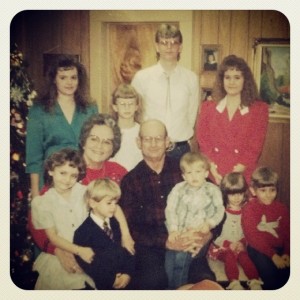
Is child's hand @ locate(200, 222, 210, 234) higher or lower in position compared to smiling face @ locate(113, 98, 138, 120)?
lower

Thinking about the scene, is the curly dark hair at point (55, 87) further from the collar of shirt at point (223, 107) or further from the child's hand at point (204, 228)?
the child's hand at point (204, 228)

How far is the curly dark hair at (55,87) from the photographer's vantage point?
7.22 feet

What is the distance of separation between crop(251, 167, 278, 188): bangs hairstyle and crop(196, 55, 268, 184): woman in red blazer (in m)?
0.03

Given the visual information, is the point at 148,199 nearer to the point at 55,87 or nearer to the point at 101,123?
the point at 101,123

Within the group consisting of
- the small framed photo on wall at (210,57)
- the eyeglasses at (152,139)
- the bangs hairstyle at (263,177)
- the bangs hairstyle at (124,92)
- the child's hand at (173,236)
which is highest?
the small framed photo on wall at (210,57)

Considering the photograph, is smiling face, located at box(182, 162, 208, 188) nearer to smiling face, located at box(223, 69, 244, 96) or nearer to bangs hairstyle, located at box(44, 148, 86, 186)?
smiling face, located at box(223, 69, 244, 96)

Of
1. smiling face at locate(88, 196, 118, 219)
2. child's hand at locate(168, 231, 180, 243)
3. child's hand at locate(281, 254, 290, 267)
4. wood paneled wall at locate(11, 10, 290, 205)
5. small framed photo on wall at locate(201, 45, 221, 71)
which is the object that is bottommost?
child's hand at locate(281, 254, 290, 267)

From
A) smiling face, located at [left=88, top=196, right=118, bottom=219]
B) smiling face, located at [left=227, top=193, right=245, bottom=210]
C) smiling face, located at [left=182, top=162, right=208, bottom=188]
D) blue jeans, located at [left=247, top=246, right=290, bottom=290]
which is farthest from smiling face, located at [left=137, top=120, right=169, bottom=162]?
blue jeans, located at [left=247, top=246, right=290, bottom=290]

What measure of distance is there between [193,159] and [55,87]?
62 cm

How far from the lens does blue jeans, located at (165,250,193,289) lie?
7.32 ft

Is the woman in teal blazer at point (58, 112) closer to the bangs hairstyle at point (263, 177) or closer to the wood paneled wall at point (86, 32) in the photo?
the wood paneled wall at point (86, 32)

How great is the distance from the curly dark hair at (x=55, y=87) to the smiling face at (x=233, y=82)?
1.82 feet

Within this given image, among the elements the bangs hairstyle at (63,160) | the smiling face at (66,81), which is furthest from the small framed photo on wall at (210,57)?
the bangs hairstyle at (63,160)

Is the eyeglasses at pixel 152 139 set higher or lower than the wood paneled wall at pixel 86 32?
lower
